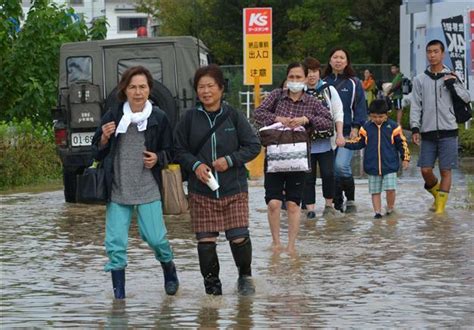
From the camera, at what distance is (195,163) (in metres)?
8.98

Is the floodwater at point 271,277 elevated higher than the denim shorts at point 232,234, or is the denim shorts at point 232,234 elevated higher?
the denim shorts at point 232,234

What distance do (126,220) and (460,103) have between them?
607 centimetres

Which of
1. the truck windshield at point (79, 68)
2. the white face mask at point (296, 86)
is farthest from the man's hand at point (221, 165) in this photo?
the truck windshield at point (79, 68)

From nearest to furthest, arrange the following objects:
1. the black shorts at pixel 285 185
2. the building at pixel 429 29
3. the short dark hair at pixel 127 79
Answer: the short dark hair at pixel 127 79 → the black shorts at pixel 285 185 → the building at pixel 429 29

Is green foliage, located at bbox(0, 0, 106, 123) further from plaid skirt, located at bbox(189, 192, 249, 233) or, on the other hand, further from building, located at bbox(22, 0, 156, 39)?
building, located at bbox(22, 0, 156, 39)

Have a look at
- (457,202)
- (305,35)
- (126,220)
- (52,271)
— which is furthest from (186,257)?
(305,35)

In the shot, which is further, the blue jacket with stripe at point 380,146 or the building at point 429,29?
the building at point 429,29

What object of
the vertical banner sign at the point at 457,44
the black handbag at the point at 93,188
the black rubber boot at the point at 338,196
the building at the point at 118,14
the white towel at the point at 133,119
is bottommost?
the black rubber boot at the point at 338,196

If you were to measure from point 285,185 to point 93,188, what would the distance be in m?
2.64

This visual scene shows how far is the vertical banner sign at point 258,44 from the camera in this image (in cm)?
2231

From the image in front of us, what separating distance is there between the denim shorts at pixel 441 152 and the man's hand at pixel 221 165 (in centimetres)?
569

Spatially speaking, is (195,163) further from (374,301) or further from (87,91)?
(87,91)

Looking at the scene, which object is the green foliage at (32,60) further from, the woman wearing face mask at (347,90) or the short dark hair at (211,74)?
the short dark hair at (211,74)

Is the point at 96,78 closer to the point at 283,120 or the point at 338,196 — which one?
the point at 338,196
